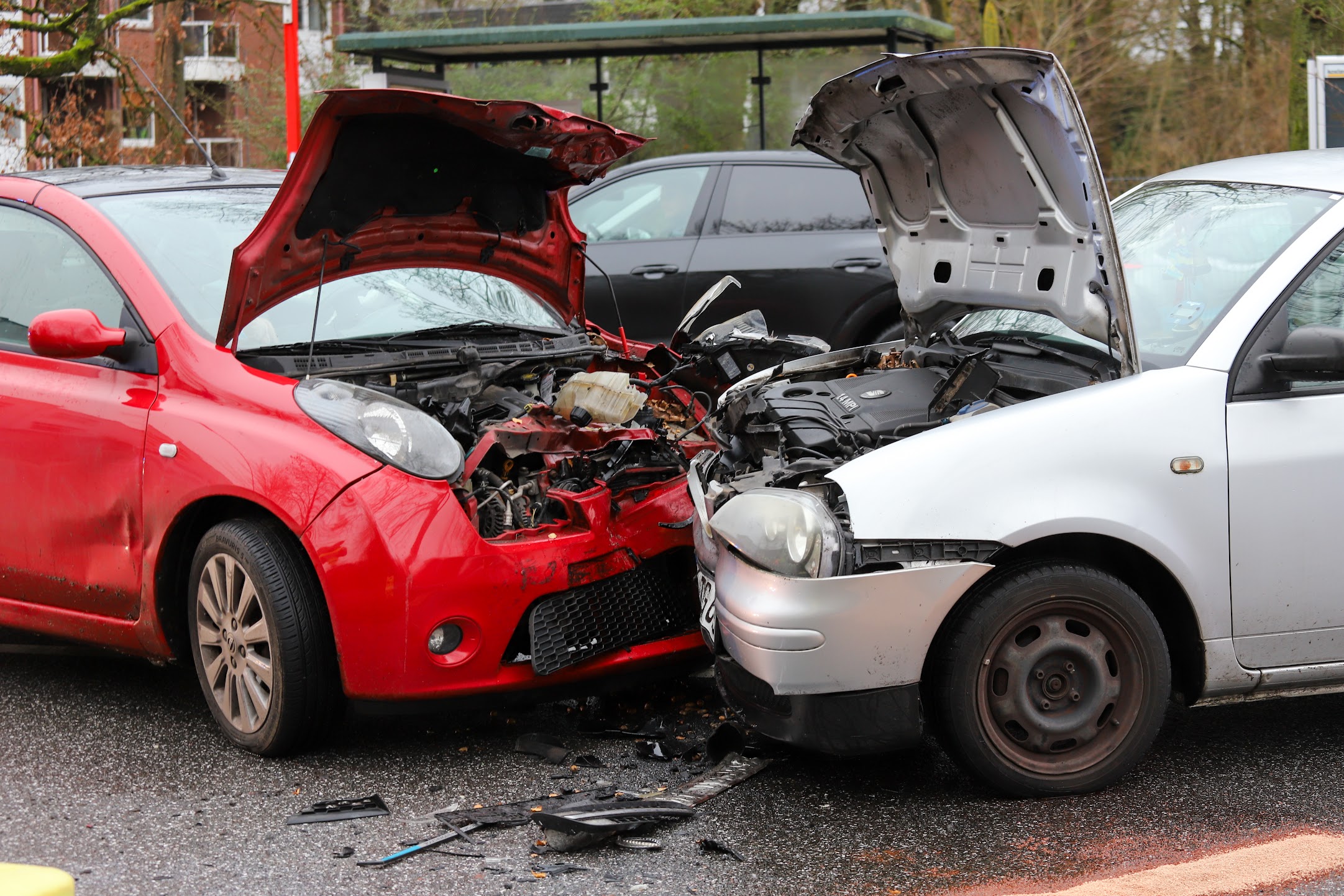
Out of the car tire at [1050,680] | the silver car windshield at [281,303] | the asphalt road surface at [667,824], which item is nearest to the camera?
the asphalt road surface at [667,824]

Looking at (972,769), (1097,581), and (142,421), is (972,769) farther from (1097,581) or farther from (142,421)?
(142,421)

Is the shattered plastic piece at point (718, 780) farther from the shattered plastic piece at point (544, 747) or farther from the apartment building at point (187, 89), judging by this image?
the apartment building at point (187, 89)

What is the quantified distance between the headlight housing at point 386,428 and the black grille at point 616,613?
20.3 inches

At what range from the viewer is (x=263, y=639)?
13.1 ft

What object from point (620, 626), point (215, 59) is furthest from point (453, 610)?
point (215, 59)

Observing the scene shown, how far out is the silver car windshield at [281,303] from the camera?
15.0ft

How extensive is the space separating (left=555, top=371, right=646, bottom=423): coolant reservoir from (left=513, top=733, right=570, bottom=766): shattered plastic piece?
112 cm

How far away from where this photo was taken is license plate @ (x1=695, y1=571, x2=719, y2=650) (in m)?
3.89

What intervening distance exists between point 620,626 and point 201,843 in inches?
52.2

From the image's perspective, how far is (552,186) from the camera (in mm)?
5336

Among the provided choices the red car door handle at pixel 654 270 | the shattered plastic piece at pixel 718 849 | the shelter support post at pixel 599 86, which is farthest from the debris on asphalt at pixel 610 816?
the shelter support post at pixel 599 86

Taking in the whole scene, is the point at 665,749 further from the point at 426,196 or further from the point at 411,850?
the point at 426,196

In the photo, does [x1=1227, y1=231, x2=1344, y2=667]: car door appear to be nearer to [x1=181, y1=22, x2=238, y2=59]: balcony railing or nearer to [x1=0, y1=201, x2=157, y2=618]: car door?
[x1=0, y1=201, x2=157, y2=618]: car door

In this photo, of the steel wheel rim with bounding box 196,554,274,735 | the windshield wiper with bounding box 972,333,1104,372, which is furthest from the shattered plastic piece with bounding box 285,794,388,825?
the windshield wiper with bounding box 972,333,1104,372
